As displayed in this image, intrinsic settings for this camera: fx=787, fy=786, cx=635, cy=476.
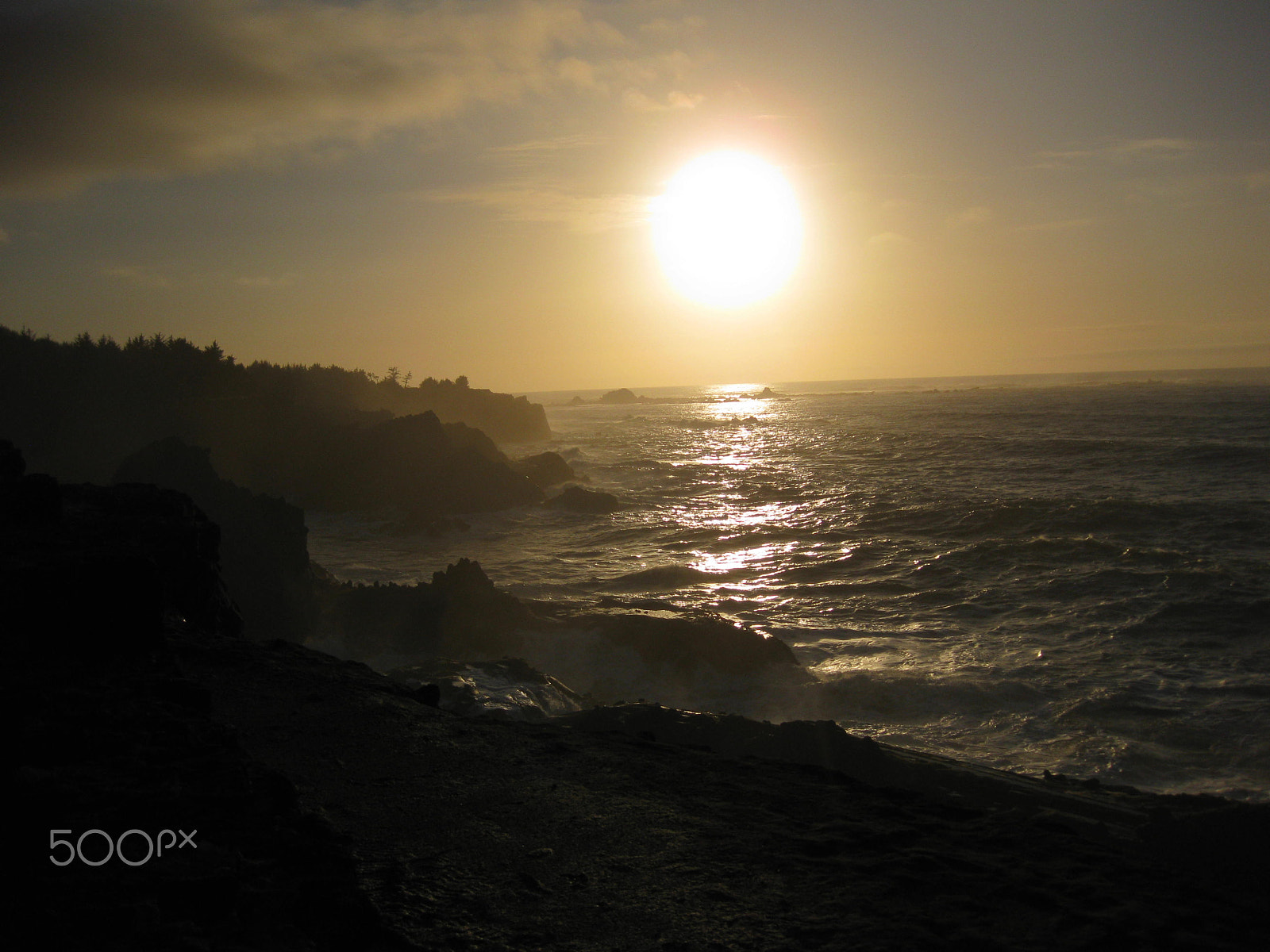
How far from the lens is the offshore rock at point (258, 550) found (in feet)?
45.7

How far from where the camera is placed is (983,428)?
196ft

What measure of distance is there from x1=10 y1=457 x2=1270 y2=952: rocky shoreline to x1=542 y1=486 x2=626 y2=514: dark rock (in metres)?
23.1

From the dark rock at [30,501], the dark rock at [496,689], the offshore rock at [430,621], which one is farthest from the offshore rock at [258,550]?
the dark rock at [30,501]

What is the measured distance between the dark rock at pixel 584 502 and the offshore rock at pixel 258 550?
14.7m

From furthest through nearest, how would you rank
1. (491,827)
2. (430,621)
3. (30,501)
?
(430,621), (30,501), (491,827)

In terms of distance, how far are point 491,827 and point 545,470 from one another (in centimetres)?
3381

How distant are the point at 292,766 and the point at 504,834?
6.26 ft

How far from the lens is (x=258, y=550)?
15047 millimetres

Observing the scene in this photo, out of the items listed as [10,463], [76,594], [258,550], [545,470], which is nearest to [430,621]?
[258,550]

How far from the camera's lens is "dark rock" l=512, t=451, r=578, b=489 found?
38.0 meters

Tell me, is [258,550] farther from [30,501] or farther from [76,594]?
[76,594]

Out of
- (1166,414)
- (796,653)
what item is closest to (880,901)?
(796,653)

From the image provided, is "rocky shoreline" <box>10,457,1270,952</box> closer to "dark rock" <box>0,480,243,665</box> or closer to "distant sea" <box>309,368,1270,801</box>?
"dark rock" <box>0,480,243,665</box>

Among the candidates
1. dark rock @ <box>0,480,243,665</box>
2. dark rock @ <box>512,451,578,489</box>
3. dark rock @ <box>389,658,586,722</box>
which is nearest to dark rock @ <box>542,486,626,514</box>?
dark rock @ <box>512,451,578,489</box>
